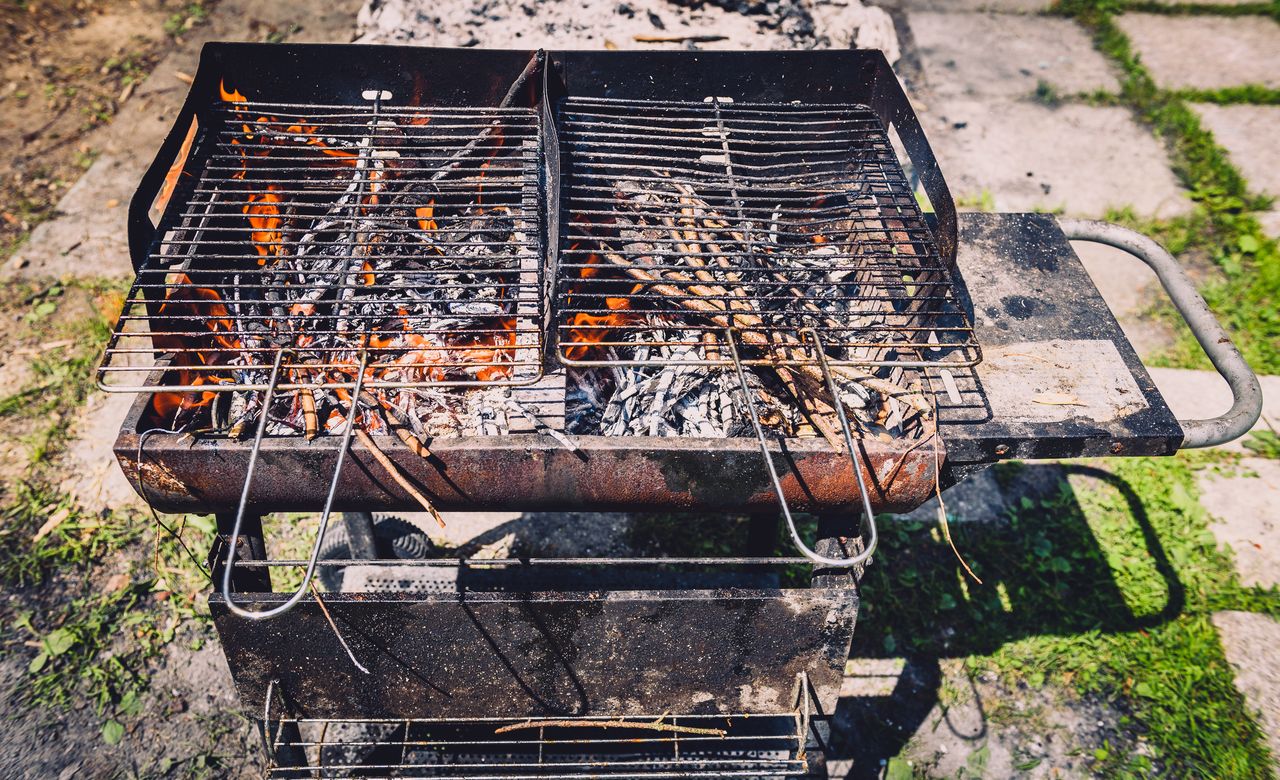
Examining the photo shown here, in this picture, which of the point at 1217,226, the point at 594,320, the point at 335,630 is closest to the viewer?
the point at 335,630

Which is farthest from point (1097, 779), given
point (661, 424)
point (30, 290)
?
point (30, 290)

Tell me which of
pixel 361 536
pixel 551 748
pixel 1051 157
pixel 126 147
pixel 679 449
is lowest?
pixel 551 748

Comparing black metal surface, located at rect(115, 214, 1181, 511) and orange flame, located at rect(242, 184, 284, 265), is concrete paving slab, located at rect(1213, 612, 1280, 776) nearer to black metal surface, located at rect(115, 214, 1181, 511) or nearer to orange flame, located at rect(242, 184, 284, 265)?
black metal surface, located at rect(115, 214, 1181, 511)

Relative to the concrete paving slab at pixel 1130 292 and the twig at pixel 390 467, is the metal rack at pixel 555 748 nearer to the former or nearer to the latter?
the twig at pixel 390 467

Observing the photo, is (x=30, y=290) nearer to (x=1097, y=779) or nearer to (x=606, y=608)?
(x=606, y=608)

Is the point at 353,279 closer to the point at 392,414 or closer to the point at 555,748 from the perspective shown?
the point at 392,414

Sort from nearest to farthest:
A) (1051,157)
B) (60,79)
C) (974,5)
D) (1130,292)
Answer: (1130,292)
(1051,157)
(60,79)
(974,5)

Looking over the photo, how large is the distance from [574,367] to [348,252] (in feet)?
2.82

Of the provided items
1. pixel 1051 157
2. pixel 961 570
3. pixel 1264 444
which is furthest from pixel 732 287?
pixel 1051 157

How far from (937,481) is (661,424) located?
2.74 ft

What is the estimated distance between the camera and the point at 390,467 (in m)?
2.12

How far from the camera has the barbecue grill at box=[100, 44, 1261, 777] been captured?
219 centimetres

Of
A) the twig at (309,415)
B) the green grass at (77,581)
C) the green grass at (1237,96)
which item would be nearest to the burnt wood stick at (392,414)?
the twig at (309,415)

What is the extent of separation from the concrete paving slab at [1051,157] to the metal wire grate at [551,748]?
4.13m
